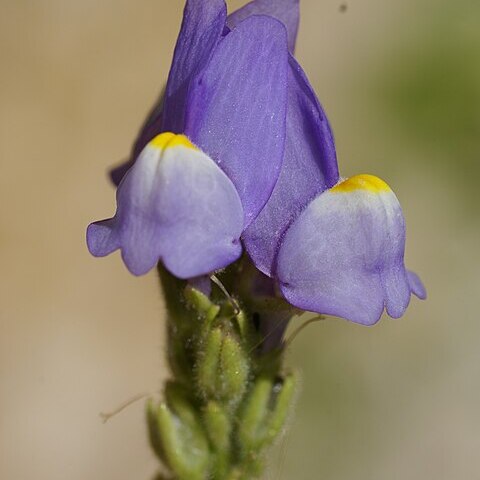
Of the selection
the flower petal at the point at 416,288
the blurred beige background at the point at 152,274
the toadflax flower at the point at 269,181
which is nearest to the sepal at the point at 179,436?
the toadflax flower at the point at 269,181

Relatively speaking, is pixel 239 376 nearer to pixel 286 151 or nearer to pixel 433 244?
pixel 286 151

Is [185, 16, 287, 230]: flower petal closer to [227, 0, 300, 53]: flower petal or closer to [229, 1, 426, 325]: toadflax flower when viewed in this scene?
[229, 1, 426, 325]: toadflax flower

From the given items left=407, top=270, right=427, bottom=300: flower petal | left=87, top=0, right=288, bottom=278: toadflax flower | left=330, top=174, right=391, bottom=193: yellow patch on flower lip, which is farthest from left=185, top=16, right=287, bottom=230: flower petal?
left=407, top=270, right=427, bottom=300: flower petal

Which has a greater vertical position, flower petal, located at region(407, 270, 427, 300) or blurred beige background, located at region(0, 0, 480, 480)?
flower petal, located at region(407, 270, 427, 300)

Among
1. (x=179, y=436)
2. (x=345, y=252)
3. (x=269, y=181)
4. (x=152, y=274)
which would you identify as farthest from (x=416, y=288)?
(x=152, y=274)

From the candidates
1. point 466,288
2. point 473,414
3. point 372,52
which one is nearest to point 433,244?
point 466,288

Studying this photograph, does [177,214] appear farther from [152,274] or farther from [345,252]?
[152,274]

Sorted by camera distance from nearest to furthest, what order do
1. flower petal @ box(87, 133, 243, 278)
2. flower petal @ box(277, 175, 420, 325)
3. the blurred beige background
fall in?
flower petal @ box(87, 133, 243, 278) < flower petal @ box(277, 175, 420, 325) < the blurred beige background
